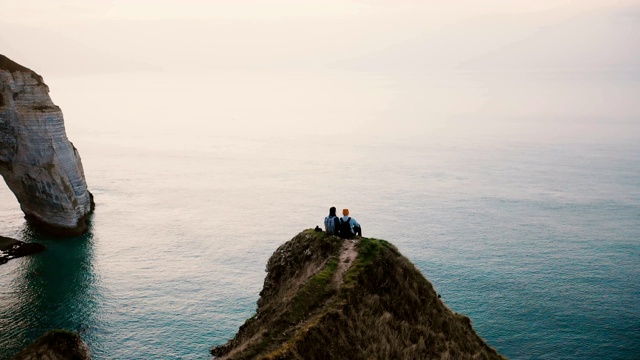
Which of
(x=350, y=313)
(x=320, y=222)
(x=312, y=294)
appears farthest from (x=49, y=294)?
(x=320, y=222)

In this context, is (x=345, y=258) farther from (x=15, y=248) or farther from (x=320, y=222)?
(x=320, y=222)

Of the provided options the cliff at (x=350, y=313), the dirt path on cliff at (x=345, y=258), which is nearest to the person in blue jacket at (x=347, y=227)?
the dirt path on cliff at (x=345, y=258)

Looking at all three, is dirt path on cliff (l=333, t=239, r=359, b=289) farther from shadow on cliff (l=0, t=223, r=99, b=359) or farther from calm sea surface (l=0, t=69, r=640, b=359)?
shadow on cliff (l=0, t=223, r=99, b=359)

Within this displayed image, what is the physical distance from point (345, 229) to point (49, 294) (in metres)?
42.3

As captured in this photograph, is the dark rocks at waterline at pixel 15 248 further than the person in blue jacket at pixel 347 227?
Yes

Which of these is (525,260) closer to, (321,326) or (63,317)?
(321,326)

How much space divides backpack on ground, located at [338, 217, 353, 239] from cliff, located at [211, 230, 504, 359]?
0.58m

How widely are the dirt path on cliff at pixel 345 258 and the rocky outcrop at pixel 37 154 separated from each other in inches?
2292

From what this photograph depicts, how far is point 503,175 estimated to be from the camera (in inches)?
5413

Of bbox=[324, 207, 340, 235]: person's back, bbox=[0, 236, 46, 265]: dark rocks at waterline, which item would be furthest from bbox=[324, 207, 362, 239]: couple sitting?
bbox=[0, 236, 46, 265]: dark rocks at waterline

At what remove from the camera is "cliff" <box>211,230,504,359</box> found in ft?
102

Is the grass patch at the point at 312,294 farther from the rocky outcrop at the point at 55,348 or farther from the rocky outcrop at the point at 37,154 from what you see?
the rocky outcrop at the point at 37,154

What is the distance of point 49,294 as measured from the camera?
63.0 metres

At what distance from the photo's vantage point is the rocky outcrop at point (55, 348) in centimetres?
3559
